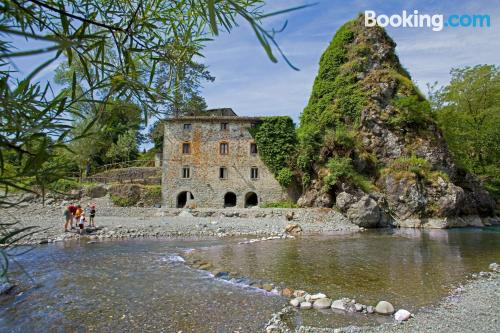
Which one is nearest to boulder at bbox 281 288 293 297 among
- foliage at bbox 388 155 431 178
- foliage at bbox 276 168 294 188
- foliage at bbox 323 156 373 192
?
foliage at bbox 323 156 373 192

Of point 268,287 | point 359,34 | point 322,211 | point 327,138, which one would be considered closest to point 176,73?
point 268,287

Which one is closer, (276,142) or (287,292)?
(287,292)

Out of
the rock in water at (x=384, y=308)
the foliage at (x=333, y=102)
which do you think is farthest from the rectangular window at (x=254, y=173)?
the rock in water at (x=384, y=308)

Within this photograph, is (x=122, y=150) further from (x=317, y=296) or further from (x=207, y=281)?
(x=317, y=296)

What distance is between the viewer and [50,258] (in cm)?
1164

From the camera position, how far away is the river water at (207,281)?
6371 millimetres

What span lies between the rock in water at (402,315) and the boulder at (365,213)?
56.5ft

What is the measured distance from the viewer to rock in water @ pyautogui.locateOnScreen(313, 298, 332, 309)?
7051mm

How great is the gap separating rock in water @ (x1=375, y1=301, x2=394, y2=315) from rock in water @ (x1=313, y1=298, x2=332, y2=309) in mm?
986

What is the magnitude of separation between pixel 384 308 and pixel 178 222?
52.8 ft

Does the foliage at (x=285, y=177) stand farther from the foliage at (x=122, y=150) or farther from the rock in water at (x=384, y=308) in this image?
the rock in water at (x=384, y=308)

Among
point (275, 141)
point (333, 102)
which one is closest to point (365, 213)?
point (275, 141)

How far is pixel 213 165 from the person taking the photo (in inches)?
1195

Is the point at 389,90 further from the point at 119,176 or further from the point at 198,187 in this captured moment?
the point at 119,176
